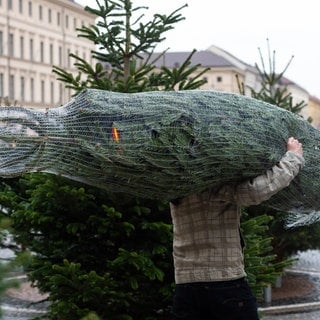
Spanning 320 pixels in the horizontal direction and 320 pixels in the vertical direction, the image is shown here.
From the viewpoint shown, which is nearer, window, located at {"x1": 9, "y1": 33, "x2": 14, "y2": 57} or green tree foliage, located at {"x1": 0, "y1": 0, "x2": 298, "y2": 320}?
green tree foliage, located at {"x1": 0, "y1": 0, "x2": 298, "y2": 320}

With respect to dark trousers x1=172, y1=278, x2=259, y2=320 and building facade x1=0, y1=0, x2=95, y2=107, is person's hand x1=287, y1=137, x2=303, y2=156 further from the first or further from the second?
building facade x1=0, y1=0, x2=95, y2=107

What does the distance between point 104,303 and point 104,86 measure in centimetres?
175

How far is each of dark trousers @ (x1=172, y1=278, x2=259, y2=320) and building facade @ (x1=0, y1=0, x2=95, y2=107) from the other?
70.9m

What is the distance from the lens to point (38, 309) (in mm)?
9742

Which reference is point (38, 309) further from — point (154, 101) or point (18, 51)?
point (18, 51)

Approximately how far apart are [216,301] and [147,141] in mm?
904

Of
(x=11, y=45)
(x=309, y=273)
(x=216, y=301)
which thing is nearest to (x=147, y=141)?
(x=216, y=301)

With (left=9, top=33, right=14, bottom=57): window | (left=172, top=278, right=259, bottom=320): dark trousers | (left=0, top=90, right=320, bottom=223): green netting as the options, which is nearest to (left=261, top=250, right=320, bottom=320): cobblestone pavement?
(left=172, top=278, right=259, bottom=320): dark trousers

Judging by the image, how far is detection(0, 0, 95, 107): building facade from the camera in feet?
254

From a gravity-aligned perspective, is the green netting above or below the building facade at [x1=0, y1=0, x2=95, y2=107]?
below

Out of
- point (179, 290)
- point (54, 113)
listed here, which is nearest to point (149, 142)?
point (54, 113)

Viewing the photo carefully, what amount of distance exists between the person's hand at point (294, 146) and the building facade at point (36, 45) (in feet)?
233

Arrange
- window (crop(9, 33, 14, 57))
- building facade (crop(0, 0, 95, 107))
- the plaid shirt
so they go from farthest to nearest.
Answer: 1. window (crop(9, 33, 14, 57))
2. building facade (crop(0, 0, 95, 107))
3. the plaid shirt

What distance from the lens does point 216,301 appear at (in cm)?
364
